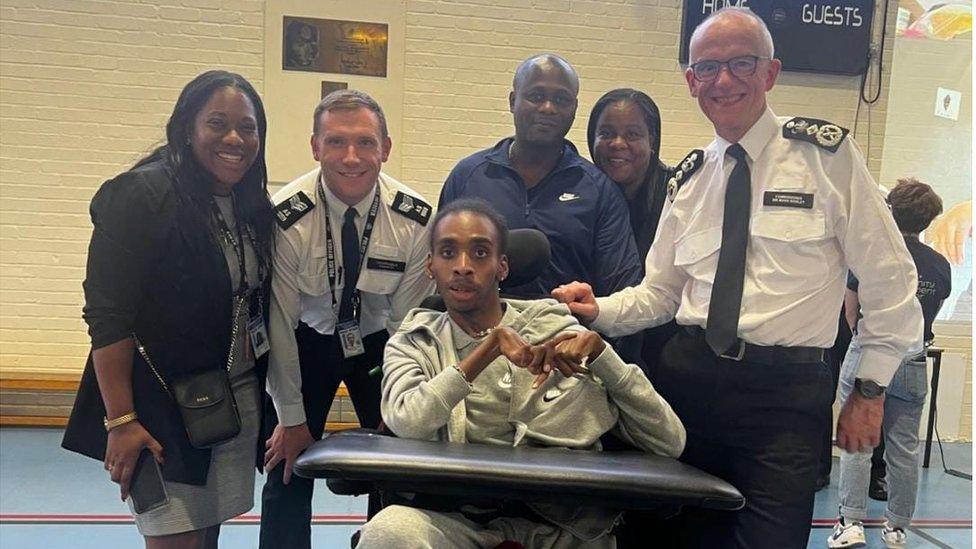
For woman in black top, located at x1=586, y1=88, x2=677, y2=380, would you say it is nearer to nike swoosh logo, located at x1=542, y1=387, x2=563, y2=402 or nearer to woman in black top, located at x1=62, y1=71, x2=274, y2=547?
nike swoosh logo, located at x1=542, y1=387, x2=563, y2=402

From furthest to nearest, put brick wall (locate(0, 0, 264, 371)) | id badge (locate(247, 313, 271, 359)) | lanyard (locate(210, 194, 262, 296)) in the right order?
1. brick wall (locate(0, 0, 264, 371))
2. id badge (locate(247, 313, 271, 359))
3. lanyard (locate(210, 194, 262, 296))

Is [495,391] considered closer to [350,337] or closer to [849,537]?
[350,337]

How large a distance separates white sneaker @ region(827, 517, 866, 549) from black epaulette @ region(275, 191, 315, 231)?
273cm

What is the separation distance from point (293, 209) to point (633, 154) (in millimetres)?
1142

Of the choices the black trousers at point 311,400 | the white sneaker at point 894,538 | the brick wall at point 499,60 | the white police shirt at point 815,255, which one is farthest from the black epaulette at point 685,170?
the brick wall at point 499,60

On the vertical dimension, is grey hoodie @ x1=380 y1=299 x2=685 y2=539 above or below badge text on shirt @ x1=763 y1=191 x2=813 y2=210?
below

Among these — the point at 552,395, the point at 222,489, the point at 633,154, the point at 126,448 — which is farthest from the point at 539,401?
the point at 633,154

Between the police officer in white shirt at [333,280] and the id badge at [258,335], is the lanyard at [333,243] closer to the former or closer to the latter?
the police officer in white shirt at [333,280]

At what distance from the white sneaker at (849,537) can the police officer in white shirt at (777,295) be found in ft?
6.06

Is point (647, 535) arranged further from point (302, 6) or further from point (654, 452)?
point (302, 6)

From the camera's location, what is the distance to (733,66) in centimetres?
167

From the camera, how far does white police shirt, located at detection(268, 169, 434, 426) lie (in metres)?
2.01

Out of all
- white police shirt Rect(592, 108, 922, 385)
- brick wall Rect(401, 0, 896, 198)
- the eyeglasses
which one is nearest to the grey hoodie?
white police shirt Rect(592, 108, 922, 385)

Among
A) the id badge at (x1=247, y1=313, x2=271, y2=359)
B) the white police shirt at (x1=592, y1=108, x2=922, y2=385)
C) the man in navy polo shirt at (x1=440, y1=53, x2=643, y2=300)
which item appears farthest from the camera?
the man in navy polo shirt at (x1=440, y1=53, x2=643, y2=300)
